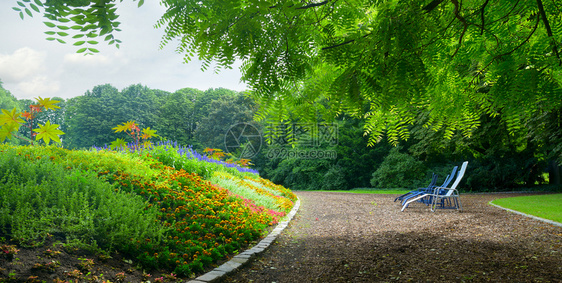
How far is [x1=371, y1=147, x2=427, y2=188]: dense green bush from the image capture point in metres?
17.7

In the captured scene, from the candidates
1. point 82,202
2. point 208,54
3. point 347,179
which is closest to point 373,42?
point 208,54

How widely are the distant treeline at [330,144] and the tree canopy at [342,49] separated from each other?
20 cm

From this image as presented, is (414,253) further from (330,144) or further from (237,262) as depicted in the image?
(330,144)

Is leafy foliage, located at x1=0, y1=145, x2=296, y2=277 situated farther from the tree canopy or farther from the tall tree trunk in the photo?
the tall tree trunk

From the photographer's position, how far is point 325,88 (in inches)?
67.2

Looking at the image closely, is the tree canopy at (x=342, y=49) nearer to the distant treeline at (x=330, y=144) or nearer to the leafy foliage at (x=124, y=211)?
the distant treeline at (x=330, y=144)

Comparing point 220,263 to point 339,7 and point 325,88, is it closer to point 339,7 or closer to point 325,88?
point 325,88

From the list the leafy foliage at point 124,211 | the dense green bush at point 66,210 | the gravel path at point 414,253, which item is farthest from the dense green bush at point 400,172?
the dense green bush at point 66,210

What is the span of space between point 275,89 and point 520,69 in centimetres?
144

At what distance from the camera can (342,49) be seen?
1.63 m

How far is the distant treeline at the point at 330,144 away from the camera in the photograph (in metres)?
11.9

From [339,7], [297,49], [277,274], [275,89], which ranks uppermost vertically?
[339,7]

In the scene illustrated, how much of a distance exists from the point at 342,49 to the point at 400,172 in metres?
17.8

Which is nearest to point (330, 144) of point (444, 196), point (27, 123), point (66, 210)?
point (444, 196)
